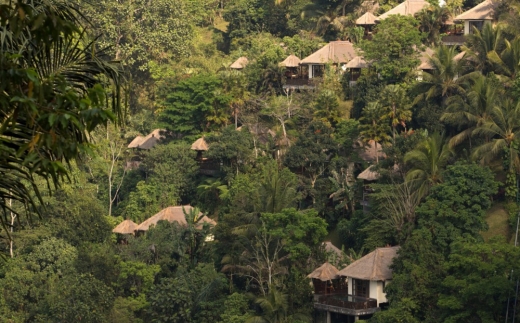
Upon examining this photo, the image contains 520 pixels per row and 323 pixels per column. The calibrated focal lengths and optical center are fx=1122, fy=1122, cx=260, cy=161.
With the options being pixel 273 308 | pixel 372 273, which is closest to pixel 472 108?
pixel 372 273

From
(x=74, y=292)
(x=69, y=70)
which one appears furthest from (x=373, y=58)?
(x=69, y=70)

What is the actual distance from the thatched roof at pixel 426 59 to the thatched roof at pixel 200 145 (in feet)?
35.9

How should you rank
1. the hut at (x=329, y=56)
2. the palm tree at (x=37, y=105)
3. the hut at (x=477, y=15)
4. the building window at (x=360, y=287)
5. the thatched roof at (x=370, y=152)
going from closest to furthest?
the palm tree at (x=37, y=105) < the building window at (x=360, y=287) < the thatched roof at (x=370, y=152) < the hut at (x=477, y=15) < the hut at (x=329, y=56)

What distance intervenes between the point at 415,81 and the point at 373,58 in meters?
2.97

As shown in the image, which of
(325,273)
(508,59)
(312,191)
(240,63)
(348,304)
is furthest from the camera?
(240,63)

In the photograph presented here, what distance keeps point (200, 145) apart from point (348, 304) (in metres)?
16.6

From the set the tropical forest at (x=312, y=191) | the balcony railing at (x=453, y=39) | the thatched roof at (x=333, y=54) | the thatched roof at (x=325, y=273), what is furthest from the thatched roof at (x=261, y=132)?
the thatched roof at (x=325, y=273)

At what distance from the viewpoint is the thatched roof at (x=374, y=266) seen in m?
39.7

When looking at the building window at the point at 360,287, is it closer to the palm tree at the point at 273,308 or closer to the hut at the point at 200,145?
the palm tree at the point at 273,308

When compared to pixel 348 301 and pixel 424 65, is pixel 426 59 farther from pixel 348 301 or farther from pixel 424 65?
pixel 348 301

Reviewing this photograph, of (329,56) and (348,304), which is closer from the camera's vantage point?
(348,304)

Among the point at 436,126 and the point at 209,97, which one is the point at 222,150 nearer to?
the point at 209,97

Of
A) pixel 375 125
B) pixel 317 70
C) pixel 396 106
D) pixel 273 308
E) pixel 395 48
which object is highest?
pixel 395 48

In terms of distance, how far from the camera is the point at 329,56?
185 feet
